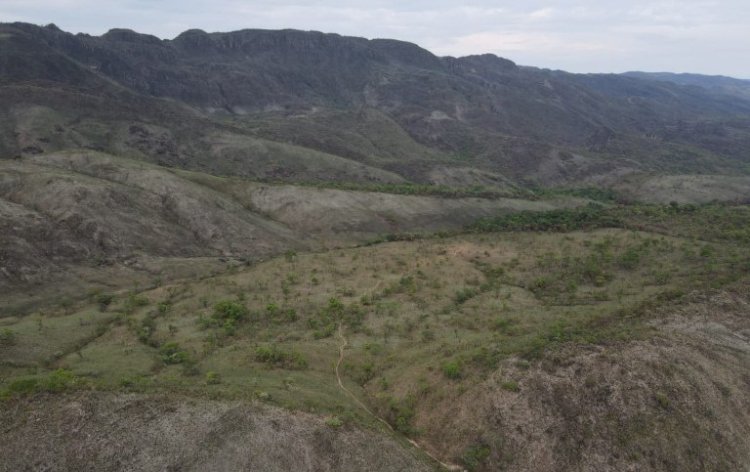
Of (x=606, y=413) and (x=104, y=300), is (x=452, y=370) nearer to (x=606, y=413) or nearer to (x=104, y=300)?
(x=606, y=413)

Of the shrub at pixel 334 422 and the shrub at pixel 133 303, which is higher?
the shrub at pixel 334 422

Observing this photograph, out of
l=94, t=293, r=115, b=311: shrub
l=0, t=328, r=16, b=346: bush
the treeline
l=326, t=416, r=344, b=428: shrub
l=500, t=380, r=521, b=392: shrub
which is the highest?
l=500, t=380, r=521, b=392: shrub

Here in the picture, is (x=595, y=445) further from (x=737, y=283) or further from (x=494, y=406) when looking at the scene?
(x=737, y=283)

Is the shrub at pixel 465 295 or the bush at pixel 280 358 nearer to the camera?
the bush at pixel 280 358

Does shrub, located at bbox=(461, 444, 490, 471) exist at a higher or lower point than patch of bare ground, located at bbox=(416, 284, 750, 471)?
lower

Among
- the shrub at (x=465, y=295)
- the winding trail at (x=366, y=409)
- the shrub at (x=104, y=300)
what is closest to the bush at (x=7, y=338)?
the shrub at (x=104, y=300)

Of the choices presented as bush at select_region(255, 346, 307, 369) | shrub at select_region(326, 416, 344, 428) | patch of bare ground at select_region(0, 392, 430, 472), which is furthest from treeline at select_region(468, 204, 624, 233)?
patch of bare ground at select_region(0, 392, 430, 472)

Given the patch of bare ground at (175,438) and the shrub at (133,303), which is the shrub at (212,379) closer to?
the patch of bare ground at (175,438)

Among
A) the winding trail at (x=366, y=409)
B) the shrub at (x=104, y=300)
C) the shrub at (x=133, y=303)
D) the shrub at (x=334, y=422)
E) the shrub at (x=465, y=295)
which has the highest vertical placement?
the shrub at (x=334, y=422)

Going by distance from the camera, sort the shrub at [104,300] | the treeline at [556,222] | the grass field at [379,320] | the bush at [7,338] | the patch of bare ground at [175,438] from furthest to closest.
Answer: the treeline at [556,222] → the shrub at [104,300] → the bush at [7,338] → the grass field at [379,320] → the patch of bare ground at [175,438]

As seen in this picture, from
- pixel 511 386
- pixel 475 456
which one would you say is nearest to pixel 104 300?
pixel 475 456

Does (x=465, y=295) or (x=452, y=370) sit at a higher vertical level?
(x=452, y=370)

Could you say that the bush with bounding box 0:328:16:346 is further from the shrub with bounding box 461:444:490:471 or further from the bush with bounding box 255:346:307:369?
the shrub with bounding box 461:444:490:471
